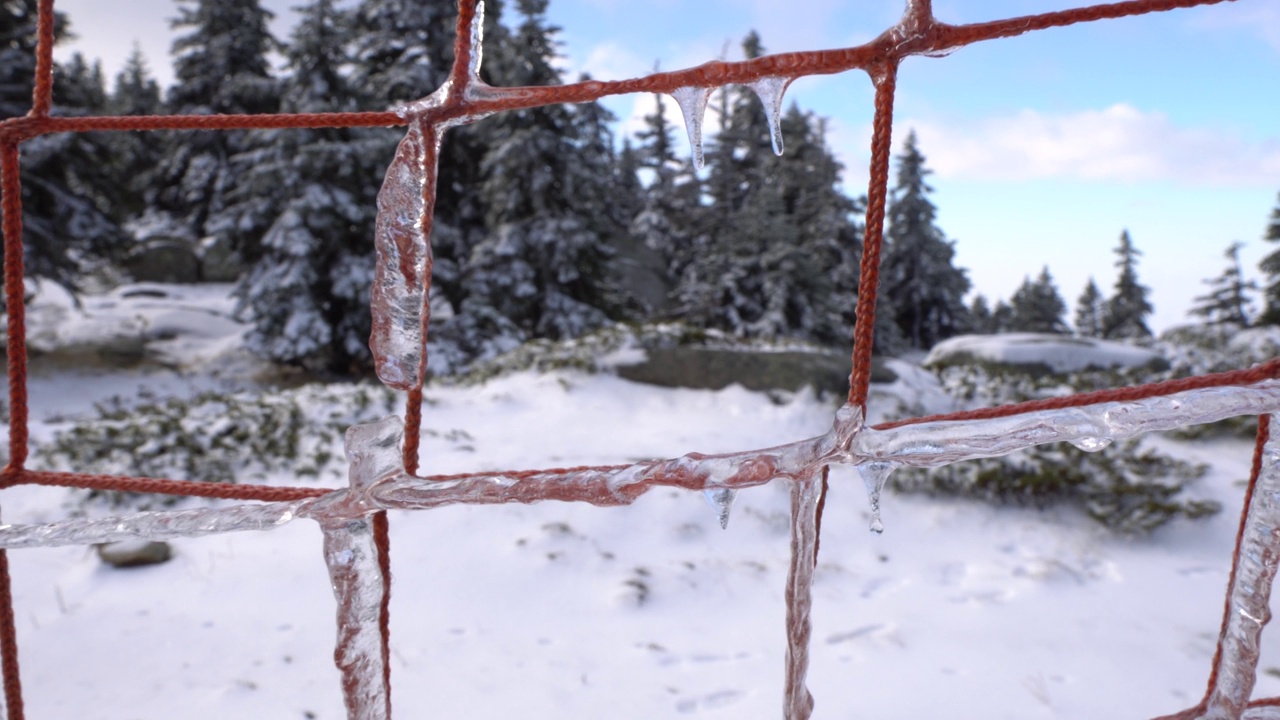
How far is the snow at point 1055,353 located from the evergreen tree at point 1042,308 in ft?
61.0

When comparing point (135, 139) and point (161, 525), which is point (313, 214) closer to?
point (161, 525)

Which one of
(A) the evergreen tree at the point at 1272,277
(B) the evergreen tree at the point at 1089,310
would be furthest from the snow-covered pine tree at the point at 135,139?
(B) the evergreen tree at the point at 1089,310

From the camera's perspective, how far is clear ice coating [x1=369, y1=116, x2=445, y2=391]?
127cm

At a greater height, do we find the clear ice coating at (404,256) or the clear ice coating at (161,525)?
the clear ice coating at (404,256)

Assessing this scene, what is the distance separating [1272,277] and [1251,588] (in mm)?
23442

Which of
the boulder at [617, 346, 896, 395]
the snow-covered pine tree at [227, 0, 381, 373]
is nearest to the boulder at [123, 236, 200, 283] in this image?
the snow-covered pine tree at [227, 0, 381, 373]

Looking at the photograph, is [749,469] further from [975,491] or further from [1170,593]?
[975,491]

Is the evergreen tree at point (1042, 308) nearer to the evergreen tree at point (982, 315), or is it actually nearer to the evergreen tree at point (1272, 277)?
the evergreen tree at point (982, 315)

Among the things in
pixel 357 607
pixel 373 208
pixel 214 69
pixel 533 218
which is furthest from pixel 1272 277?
pixel 214 69

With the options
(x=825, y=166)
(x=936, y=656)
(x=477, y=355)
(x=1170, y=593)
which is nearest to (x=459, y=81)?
(x=936, y=656)

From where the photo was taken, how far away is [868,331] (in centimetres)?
124

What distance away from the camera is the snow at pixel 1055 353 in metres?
9.08

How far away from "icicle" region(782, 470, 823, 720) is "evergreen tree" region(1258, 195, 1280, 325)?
74.4ft

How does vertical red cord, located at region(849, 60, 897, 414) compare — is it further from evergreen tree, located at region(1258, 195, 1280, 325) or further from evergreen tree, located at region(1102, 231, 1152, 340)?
evergreen tree, located at region(1102, 231, 1152, 340)
